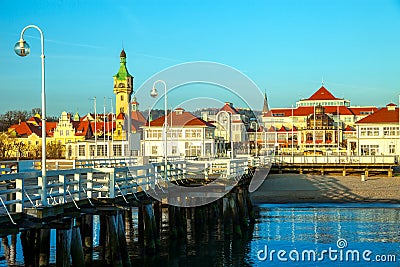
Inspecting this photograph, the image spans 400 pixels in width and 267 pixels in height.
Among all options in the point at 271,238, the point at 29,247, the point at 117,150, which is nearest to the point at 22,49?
the point at 29,247

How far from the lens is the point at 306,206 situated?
47.6 metres

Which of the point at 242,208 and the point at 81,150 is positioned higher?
the point at 81,150

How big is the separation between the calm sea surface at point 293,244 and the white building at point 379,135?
52.8 m

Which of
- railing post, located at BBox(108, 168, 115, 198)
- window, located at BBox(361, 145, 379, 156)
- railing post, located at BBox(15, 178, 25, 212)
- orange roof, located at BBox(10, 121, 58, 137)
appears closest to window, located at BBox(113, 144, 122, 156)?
window, located at BBox(361, 145, 379, 156)

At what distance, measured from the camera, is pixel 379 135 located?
3750 inches

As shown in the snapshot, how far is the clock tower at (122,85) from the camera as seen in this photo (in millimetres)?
160000

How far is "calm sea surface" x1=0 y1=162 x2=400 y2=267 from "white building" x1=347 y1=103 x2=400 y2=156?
5280 cm

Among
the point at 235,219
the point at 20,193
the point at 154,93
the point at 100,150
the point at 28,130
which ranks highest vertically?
the point at 28,130

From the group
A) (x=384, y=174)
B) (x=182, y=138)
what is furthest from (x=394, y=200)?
(x=182, y=138)

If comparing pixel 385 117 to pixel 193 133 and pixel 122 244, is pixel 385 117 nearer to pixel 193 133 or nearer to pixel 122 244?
pixel 193 133

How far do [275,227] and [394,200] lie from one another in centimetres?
1688

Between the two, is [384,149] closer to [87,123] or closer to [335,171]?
[335,171]

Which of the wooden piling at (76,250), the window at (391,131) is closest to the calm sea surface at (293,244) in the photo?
the wooden piling at (76,250)

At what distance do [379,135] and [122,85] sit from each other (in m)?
79.7
